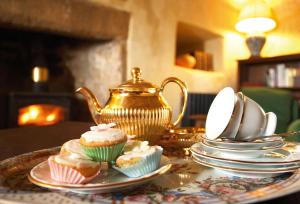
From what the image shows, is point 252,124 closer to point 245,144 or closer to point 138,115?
point 245,144

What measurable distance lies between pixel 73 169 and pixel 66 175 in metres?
0.01

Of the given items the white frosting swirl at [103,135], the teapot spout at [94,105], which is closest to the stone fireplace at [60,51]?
the teapot spout at [94,105]

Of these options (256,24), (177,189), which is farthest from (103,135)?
(256,24)

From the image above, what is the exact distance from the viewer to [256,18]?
299 cm

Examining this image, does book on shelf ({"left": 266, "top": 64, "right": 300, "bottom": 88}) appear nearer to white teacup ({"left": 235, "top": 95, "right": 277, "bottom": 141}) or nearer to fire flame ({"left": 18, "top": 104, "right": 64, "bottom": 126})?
fire flame ({"left": 18, "top": 104, "right": 64, "bottom": 126})

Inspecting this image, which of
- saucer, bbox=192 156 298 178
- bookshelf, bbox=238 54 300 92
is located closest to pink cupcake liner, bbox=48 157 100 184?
saucer, bbox=192 156 298 178

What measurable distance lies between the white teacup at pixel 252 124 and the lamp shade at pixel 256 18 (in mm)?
2774

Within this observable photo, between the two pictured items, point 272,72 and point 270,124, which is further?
point 272,72

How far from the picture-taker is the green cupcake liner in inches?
15.7

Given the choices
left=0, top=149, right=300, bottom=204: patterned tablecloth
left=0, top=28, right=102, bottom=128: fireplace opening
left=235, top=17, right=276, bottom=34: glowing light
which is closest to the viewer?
left=0, top=149, right=300, bottom=204: patterned tablecloth

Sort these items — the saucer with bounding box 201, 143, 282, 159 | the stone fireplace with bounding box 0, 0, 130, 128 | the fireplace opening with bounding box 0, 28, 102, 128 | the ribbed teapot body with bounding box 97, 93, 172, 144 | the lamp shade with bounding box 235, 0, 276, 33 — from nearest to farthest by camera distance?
the saucer with bounding box 201, 143, 282, 159, the ribbed teapot body with bounding box 97, 93, 172, 144, the stone fireplace with bounding box 0, 0, 130, 128, the fireplace opening with bounding box 0, 28, 102, 128, the lamp shade with bounding box 235, 0, 276, 33

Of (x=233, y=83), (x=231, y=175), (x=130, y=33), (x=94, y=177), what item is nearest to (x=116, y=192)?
(x=94, y=177)

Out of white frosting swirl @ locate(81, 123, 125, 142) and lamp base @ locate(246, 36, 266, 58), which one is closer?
white frosting swirl @ locate(81, 123, 125, 142)

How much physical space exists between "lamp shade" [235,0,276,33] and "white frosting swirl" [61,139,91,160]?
2.96m
